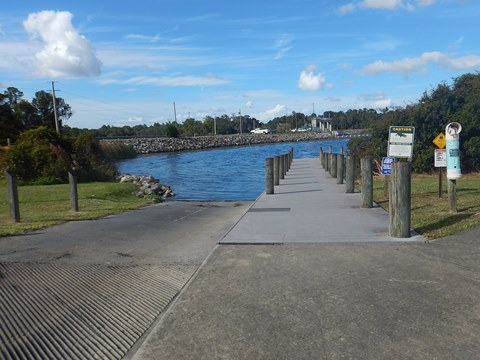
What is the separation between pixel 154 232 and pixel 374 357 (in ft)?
20.9

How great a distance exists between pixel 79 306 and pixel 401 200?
181 inches

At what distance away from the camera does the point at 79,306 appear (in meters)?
4.90

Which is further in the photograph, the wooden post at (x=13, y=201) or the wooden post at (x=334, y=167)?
the wooden post at (x=334, y=167)

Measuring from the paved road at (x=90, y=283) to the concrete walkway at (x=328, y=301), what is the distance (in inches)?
14.8

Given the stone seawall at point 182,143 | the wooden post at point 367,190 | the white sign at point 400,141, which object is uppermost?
the white sign at point 400,141

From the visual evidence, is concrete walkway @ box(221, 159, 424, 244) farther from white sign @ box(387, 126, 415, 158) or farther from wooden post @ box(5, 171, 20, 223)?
wooden post @ box(5, 171, 20, 223)

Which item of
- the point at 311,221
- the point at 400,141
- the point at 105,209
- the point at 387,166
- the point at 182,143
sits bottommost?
the point at 182,143

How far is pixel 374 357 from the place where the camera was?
11.5 feet

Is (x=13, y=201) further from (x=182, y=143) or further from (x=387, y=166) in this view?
(x=182, y=143)

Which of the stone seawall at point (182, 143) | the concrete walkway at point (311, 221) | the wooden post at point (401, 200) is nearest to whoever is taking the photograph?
the wooden post at point (401, 200)

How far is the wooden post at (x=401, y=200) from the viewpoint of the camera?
23.0 ft

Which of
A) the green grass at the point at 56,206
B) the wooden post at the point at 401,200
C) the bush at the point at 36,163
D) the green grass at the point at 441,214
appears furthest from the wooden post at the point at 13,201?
the bush at the point at 36,163

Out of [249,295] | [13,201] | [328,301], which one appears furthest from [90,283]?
[13,201]

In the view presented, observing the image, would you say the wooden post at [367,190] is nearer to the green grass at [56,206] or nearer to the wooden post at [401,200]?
the wooden post at [401,200]
